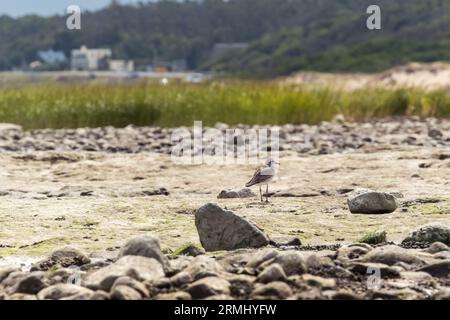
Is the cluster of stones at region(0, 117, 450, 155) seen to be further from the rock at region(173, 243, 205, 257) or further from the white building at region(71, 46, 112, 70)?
the white building at region(71, 46, 112, 70)

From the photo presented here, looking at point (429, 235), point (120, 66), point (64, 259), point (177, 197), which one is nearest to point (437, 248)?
point (429, 235)

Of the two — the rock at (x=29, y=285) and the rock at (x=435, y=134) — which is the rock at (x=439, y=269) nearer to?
the rock at (x=29, y=285)

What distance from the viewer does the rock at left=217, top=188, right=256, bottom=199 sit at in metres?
8.07

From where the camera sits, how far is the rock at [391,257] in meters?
4.81

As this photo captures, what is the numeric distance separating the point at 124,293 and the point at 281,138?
34.4 feet

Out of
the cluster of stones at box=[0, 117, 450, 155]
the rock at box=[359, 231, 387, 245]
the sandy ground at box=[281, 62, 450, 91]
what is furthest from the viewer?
the sandy ground at box=[281, 62, 450, 91]

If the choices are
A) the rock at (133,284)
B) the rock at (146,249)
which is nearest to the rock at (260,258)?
the rock at (146,249)

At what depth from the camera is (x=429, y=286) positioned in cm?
441

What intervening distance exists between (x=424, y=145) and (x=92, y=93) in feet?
24.1

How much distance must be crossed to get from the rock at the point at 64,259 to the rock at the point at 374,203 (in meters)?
2.36

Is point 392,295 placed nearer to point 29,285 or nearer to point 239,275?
point 239,275

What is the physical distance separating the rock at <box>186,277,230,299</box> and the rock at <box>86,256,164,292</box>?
0.25m

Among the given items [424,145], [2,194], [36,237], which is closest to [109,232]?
[36,237]

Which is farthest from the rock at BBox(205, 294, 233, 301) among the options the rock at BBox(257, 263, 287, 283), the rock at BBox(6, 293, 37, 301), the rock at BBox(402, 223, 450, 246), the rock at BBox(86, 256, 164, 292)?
the rock at BBox(402, 223, 450, 246)
